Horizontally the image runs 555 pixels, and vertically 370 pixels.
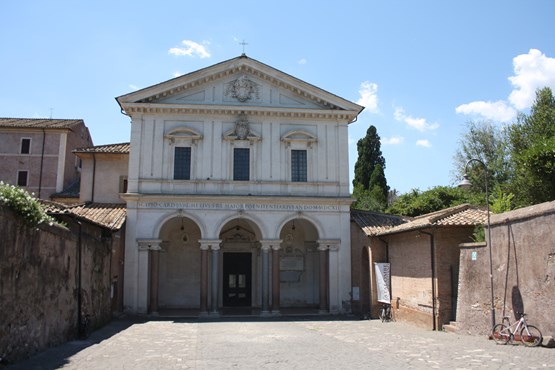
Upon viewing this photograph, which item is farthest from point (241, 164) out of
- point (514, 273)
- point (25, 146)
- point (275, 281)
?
point (25, 146)

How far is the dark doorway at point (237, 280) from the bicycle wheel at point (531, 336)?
16.7m

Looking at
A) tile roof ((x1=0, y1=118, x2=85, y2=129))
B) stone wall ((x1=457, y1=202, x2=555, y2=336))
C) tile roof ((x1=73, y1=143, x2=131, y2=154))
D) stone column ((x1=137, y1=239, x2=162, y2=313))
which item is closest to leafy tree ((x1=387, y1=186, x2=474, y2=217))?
tile roof ((x1=73, y1=143, x2=131, y2=154))

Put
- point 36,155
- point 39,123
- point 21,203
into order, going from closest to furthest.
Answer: point 21,203 < point 36,155 < point 39,123

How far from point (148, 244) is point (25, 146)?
76.2ft

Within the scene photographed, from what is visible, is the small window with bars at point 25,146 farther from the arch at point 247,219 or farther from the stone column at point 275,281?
the stone column at point 275,281

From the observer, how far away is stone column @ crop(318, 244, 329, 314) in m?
24.8

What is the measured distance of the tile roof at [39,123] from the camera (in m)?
41.6

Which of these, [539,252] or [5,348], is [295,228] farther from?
[5,348]

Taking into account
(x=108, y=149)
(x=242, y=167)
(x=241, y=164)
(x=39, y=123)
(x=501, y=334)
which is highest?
(x=39, y=123)

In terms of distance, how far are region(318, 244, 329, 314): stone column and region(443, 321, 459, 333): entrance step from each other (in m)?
7.94

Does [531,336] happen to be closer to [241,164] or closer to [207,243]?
[207,243]

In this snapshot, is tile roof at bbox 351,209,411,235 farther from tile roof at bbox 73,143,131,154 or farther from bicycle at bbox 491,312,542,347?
tile roof at bbox 73,143,131,154

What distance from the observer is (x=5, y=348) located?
33.2ft

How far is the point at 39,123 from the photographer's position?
42781mm
